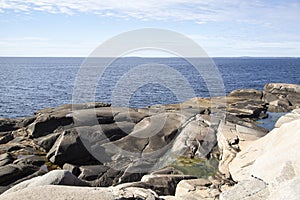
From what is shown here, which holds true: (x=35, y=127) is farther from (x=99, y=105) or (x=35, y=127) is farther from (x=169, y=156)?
(x=169, y=156)

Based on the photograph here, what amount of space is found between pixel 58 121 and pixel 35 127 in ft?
5.77

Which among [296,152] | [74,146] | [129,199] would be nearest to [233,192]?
[296,152]

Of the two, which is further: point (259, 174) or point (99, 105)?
point (99, 105)

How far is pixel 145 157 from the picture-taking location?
2070cm

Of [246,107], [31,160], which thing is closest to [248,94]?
[246,107]

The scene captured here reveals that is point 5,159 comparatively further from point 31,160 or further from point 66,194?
point 66,194

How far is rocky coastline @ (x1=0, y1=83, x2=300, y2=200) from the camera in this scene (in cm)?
1072

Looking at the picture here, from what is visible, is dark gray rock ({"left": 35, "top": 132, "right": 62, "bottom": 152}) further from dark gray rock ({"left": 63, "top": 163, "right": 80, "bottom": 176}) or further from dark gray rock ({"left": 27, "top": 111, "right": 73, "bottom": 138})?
dark gray rock ({"left": 63, "top": 163, "right": 80, "bottom": 176})

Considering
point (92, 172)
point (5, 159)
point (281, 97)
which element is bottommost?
point (92, 172)

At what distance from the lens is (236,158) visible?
17.8 meters

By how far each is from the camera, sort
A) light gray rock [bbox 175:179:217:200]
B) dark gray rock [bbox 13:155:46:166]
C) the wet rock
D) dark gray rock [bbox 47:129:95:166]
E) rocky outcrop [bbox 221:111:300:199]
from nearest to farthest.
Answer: rocky outcrop [bbox 221:111:300:199]
light gray rock [bbox 175:179:217:200]
the wet rock
dark gray rock [bbox 13:155:46:166]
dark gray rock [bbox 47:129:95:166]

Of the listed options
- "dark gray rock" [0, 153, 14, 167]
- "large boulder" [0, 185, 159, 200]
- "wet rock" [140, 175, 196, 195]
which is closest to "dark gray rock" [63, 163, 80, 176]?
"dark gray rock" [0, 153, 14, 167]

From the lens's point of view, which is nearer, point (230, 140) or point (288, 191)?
point (288, 191)

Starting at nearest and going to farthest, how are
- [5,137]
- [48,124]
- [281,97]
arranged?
1. [5,137]
2. [48,124]
3. [281,97]
